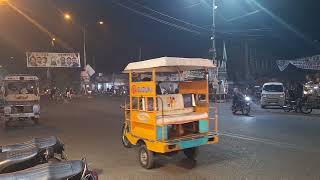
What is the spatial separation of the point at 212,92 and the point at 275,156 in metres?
21.0

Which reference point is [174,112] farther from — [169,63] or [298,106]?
[298,106]

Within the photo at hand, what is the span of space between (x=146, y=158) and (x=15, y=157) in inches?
130

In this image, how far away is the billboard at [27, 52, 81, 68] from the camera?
45.7 m

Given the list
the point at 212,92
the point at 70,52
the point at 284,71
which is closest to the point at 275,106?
the point at 212,92

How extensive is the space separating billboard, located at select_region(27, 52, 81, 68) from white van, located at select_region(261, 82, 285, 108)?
3175 centimetres

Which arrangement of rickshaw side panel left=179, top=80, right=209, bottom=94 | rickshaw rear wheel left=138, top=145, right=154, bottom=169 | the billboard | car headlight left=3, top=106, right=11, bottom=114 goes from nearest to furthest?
rickshaw rear wheel left=138, top=145, right=154, bottom=169, rickshaw side panel left=179, top=80, right=209, bottom=94, car headlight left=3, top=106, right=11, bottom=114, the billboard

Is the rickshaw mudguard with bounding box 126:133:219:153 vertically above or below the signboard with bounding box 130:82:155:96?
below

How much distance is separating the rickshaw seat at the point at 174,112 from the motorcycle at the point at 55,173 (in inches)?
127

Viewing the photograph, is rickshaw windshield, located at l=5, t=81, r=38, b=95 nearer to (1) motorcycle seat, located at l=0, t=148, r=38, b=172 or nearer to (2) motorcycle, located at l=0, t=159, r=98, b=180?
(1) motorcycle seat, located at l=0, t=148, r=38, b=172

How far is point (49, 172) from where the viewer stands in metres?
4.00

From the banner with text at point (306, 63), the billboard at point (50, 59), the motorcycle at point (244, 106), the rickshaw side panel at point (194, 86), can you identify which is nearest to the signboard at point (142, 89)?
the rickshaw side panel at point (194, 86)

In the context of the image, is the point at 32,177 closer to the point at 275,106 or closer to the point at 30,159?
the point at 30,159

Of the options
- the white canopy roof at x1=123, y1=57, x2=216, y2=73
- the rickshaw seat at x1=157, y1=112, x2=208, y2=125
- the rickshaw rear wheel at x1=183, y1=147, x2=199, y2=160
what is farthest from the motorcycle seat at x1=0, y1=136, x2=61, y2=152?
the rickshaw rear wheel at x1=183, y1=147, x2=199, y2=160

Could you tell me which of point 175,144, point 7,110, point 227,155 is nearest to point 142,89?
point 175,144
